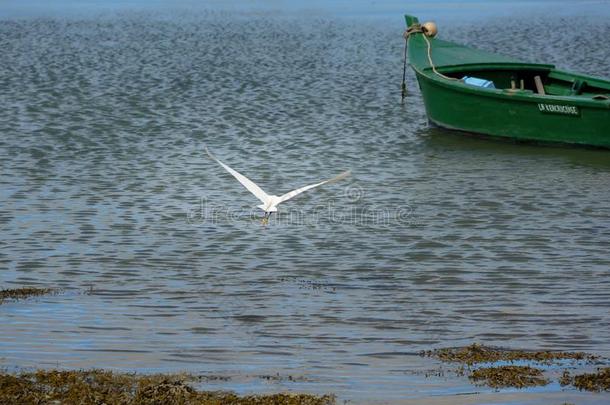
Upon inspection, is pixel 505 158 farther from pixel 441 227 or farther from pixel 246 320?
pixel 246 320

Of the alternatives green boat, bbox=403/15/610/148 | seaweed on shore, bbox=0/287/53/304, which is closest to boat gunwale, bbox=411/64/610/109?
green boat, bbox=403/15/610/148

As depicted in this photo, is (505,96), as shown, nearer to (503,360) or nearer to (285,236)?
(285,236)

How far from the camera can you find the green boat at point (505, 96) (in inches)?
806

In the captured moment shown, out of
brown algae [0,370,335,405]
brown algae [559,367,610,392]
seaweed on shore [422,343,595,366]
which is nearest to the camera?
brown algae [0,370,335,405]

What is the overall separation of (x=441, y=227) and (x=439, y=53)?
→ 9.89 m

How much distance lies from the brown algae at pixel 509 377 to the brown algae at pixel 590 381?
0.53ft

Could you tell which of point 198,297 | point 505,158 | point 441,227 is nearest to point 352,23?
point 505,158

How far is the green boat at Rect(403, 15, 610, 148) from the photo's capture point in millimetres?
20484

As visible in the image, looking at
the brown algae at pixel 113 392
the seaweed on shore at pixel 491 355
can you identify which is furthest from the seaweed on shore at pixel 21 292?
the seaweed on shore at pixel 491 355

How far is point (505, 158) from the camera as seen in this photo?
20.7 meters

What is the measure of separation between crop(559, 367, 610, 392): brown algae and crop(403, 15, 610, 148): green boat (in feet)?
37.6

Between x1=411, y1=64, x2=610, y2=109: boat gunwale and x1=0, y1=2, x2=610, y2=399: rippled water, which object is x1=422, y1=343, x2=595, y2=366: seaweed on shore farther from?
x1=411, y1=64, x2=610, y2=109: boat gunwale

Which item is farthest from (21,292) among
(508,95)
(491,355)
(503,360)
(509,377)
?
(508,95)

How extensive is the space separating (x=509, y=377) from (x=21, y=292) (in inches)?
196
